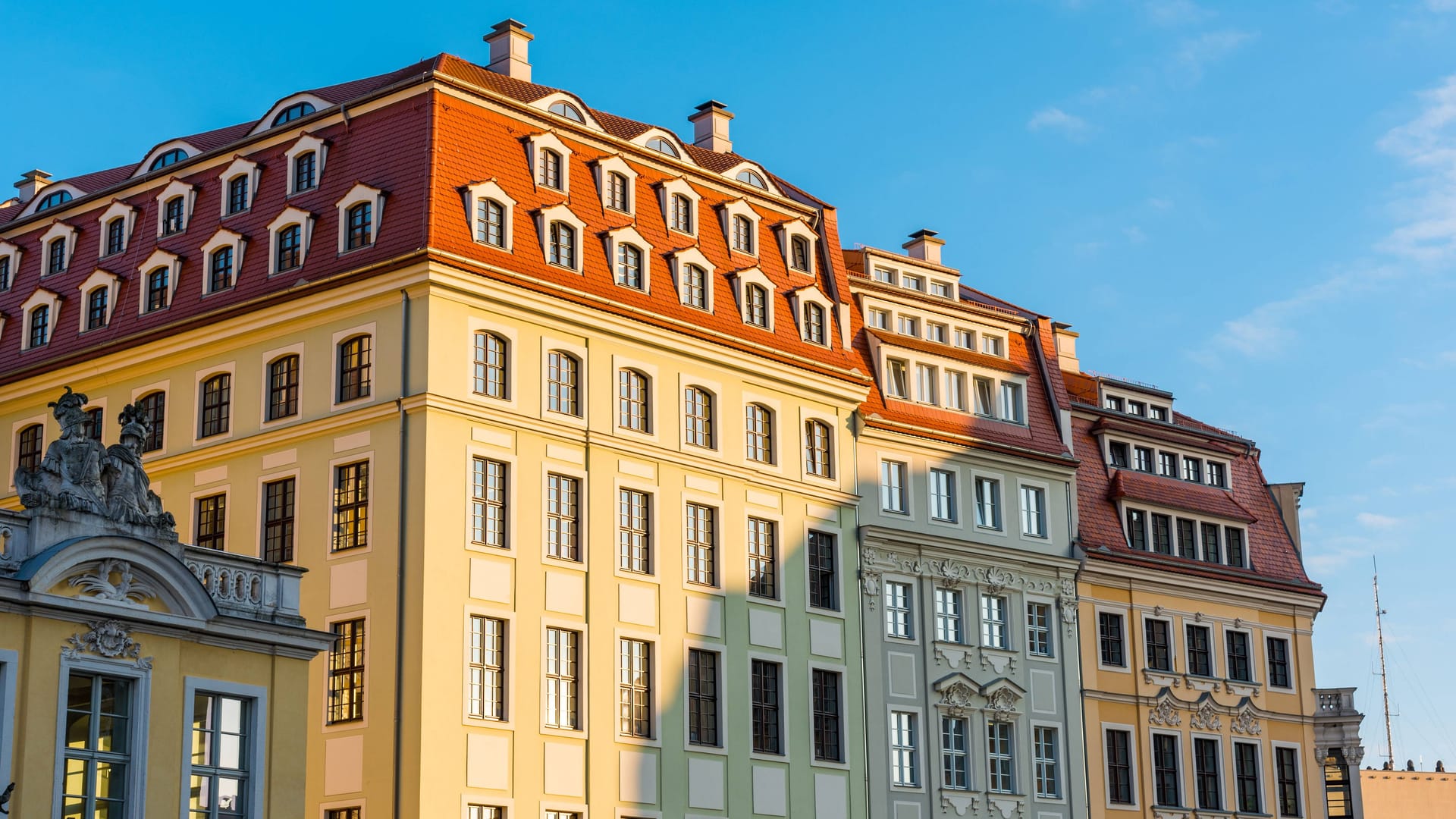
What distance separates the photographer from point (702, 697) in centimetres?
5009

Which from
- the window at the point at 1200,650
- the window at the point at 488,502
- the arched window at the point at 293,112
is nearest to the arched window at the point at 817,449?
the window at the point at 488,502

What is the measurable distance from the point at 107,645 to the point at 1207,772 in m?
40.4

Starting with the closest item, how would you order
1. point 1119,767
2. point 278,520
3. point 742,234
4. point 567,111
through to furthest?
point 278,520 < point 567,111 < point 742,234 < point 1119,767

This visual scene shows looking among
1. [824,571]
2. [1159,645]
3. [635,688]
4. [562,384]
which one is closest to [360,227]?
[562,384]

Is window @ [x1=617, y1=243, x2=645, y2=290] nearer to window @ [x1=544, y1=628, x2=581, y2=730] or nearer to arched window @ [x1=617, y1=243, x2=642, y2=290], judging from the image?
arched window @ [x1=617, y1=243, x2=642, y2=290]

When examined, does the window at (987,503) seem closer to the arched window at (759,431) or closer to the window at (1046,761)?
the window at (1046,761)

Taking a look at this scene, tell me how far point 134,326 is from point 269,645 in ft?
59.8

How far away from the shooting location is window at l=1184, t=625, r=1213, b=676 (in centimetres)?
6562

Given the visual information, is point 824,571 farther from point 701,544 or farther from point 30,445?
point 30,445

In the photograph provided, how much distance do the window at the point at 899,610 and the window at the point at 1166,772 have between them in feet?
36.5

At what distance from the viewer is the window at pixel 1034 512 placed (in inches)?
2422

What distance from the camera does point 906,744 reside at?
5594 cm

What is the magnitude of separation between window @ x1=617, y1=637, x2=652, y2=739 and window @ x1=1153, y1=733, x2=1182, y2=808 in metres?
20.9

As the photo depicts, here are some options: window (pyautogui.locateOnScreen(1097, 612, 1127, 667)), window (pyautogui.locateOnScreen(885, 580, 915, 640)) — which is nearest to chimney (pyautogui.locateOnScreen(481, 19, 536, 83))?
window (pyautogui.locateOnScreen(885, 580, 915, 640))
